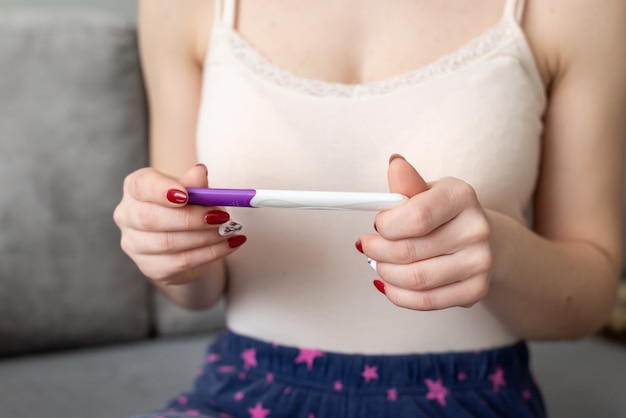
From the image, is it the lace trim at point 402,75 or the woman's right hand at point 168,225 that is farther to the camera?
the lace trim at point 402,75

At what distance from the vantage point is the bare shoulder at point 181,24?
806mm

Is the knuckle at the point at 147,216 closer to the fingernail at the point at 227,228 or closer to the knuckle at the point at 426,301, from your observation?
the fingernail at the point at 227,228

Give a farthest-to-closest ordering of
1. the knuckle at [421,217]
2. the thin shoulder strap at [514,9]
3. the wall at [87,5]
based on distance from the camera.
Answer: the wall at [87,5]
the thin shoulder strap at [514,9]
the knuckle at [421,217]

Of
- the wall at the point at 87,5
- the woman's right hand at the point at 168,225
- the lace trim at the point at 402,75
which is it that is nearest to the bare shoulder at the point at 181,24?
the lace trim at the point at 402,75

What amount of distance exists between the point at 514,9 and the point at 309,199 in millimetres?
353

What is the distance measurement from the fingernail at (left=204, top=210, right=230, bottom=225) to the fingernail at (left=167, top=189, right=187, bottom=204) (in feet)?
0.09

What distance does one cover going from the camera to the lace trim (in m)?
0.71

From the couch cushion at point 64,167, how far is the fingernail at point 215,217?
62 cm

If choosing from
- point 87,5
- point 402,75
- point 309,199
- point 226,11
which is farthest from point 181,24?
point 87,5

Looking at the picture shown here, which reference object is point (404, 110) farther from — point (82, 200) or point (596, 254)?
point (82, 200)

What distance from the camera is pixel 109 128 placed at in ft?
3.77

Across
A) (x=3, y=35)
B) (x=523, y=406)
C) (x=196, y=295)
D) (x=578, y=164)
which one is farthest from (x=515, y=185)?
(x=3, y=35)

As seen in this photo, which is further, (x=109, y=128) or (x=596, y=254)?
(x=109, y=128)

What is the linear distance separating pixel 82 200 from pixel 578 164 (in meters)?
0.73
